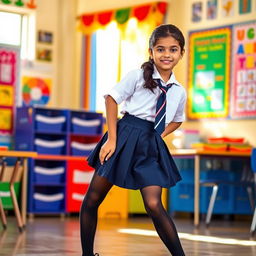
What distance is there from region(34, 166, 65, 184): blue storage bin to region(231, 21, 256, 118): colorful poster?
6.81 feet

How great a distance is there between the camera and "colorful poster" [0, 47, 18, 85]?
28.4 ft

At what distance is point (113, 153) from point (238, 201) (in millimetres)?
5583

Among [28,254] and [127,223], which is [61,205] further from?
[28,254]

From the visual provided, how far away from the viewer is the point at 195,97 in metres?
9.23

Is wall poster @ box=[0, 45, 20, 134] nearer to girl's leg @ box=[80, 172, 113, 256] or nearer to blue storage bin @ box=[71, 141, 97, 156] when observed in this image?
blue storage bin @ box=[71, 141, 97, 156]

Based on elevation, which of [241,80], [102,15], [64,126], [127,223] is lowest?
[127,223]

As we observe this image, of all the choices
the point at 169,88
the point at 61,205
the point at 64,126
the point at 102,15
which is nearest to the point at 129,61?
the point at 102,15

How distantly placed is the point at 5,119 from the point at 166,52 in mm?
5597

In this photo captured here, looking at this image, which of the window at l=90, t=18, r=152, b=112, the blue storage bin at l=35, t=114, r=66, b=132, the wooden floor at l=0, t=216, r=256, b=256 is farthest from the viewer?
the window at l=90, t=18, r=152, b=112

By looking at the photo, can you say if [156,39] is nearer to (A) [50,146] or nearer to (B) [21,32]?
(A) [50,146]

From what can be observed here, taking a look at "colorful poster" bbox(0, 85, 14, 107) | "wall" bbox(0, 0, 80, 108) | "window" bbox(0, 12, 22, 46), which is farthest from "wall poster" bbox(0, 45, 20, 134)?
"wall" bbox(0, 0, 80, 108)

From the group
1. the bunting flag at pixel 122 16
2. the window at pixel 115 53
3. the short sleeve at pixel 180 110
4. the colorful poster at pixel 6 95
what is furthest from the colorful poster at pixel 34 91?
the short sleeve at pixel 180 110

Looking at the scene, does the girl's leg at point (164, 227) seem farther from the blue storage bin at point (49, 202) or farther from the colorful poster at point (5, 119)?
the colorful poster at point (5, 119)

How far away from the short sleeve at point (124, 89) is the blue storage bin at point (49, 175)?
5339 millimetres
